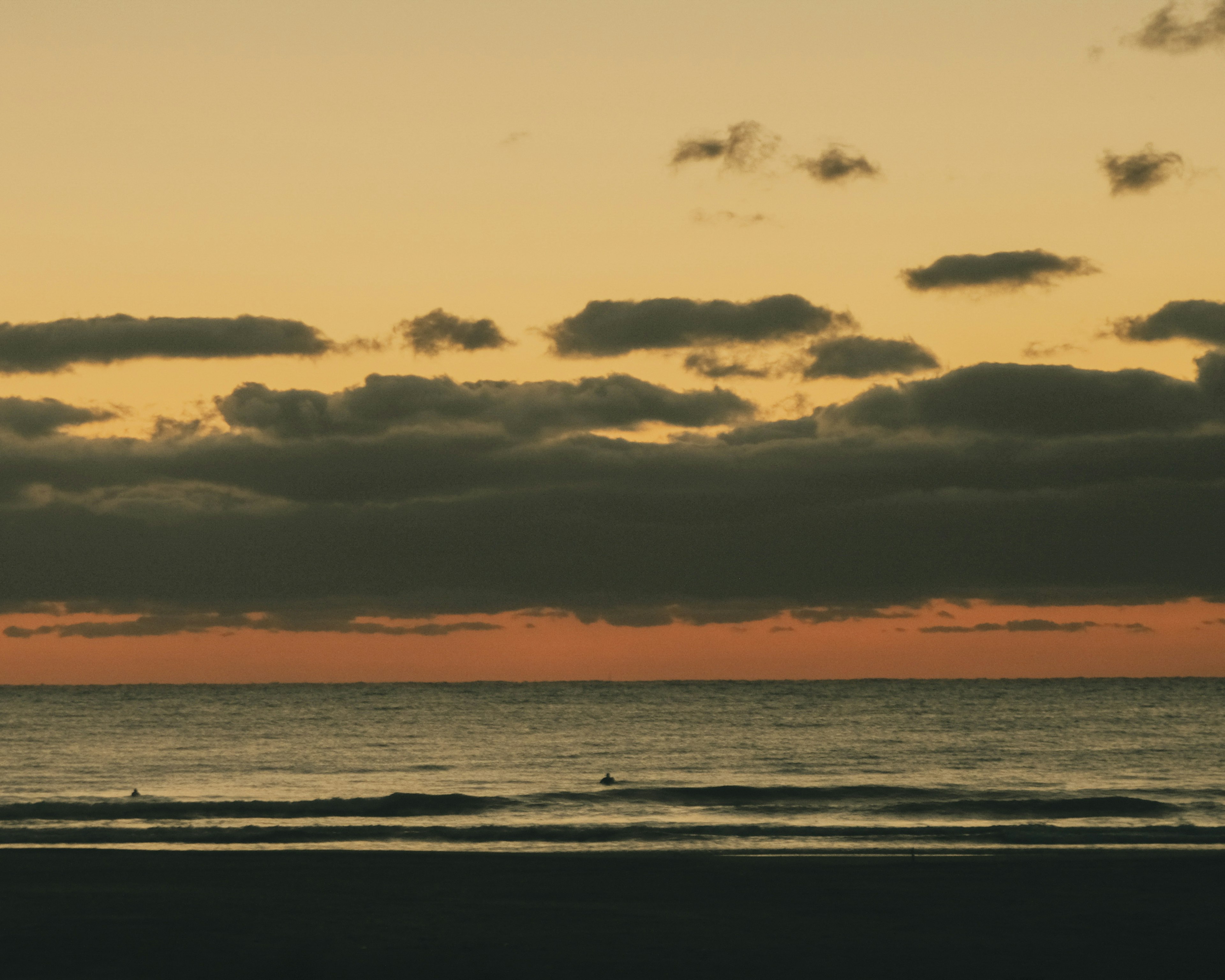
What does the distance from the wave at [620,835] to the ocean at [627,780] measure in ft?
0.47

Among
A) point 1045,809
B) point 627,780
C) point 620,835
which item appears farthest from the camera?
point 627,780

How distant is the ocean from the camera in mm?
35344

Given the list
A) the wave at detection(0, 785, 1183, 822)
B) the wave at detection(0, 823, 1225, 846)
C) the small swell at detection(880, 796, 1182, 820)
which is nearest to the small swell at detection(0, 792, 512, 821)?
the wave at detection(0, 785, 1183, 822)

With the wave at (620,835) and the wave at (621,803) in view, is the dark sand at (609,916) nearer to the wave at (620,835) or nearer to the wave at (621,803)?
the wave at (620,835)

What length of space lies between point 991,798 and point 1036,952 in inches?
1301

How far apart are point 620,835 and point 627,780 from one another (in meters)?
21.9

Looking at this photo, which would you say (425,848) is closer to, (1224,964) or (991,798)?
(1224,964)

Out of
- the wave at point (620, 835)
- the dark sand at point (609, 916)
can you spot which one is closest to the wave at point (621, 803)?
the wave at point (620, 835)

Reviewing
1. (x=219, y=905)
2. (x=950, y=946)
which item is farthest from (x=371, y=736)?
(x=950, y=946)

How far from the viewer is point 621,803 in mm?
46906

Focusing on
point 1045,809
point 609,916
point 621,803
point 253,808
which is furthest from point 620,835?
point 1045,809

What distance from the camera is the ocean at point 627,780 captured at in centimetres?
3534

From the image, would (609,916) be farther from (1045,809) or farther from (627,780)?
(627,780)

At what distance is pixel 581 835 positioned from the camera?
35.6 m
